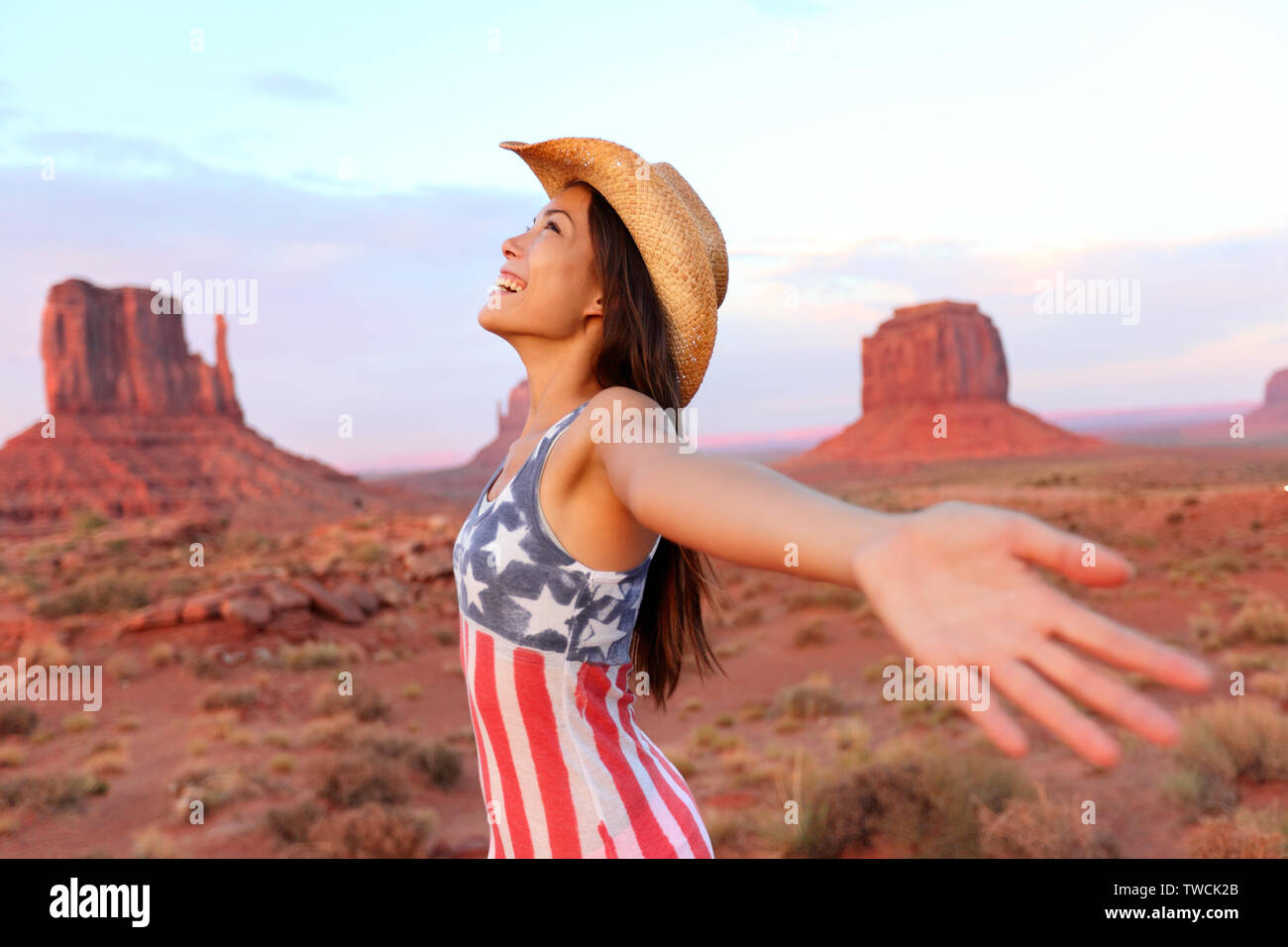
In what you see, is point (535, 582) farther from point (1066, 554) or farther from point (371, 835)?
point (371, 835)

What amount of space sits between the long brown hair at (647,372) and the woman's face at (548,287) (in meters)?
0.04

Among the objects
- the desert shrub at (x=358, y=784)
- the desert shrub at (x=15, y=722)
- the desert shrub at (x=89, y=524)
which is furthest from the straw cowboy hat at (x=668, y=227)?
the desert shrub at (x=89, y=524)

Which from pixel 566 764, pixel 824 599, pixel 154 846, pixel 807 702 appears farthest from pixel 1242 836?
pixel 824 599

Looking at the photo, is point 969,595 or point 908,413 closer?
point 969,595

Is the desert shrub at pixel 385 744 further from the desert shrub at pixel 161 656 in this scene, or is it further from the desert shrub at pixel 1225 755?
the desert shrub at pixel 1225 755

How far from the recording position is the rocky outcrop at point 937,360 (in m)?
88.8

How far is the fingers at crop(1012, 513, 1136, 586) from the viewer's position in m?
0.75

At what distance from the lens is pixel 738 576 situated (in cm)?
2059

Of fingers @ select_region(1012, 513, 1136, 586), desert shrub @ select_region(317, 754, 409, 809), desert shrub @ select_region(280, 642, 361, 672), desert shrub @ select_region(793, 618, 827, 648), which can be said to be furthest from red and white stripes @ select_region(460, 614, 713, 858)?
desert shrub @ select_region(793, 618, 827, 648)

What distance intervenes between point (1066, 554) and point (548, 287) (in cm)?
143

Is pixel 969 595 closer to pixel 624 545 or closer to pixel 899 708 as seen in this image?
pixel 624 545
